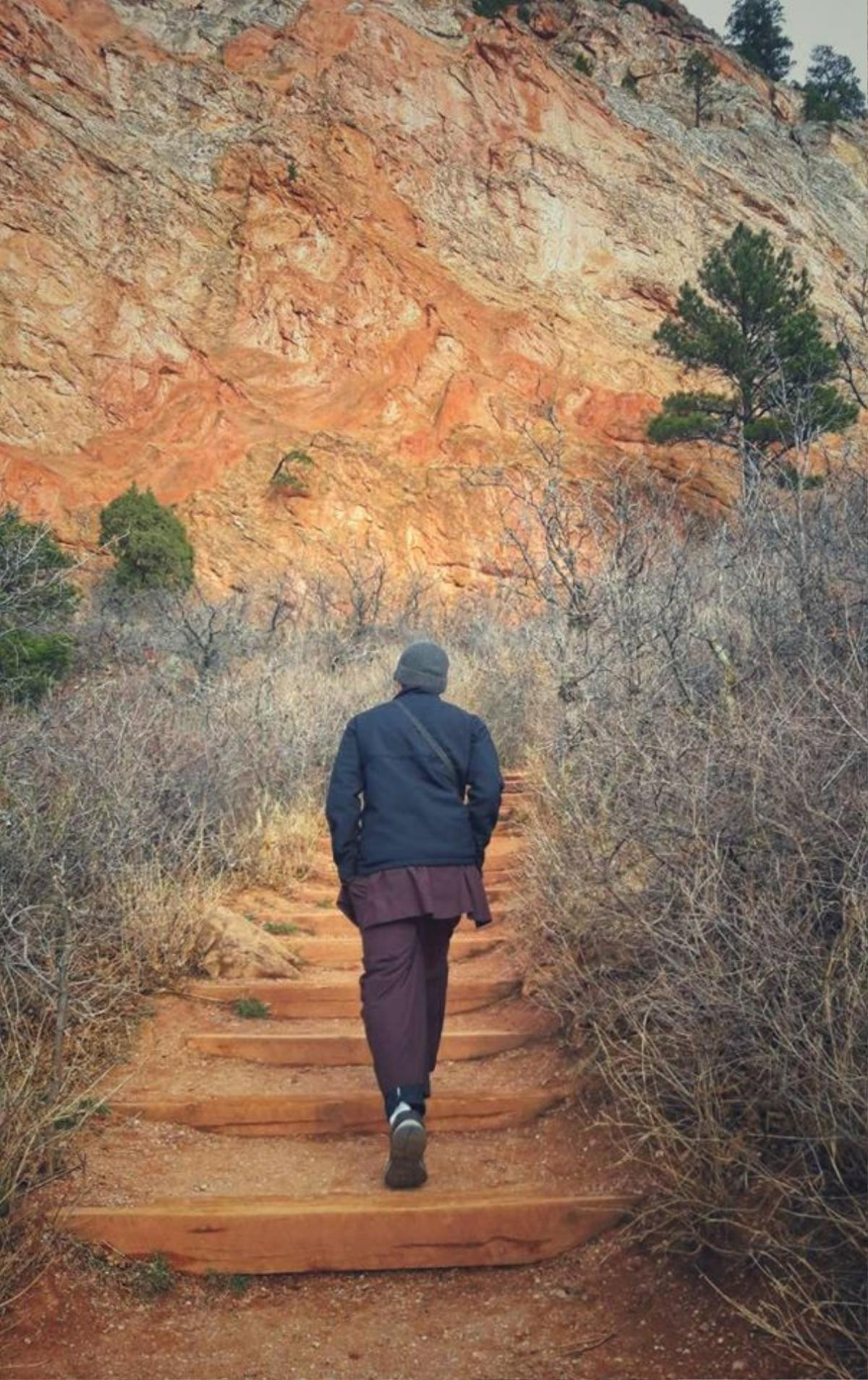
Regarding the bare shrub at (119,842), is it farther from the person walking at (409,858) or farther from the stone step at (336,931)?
the person walking at (409,858)

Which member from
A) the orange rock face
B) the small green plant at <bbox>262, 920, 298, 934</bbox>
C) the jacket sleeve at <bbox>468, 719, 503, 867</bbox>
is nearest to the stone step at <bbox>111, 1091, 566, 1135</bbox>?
the jacket sleeve at <bbox>468, 719, 503, 867</bbox>

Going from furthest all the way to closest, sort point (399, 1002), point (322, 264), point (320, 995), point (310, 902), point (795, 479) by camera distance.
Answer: point (322, 264), point (795, 479), point (310, 902), point (320, 995), point (399, 1002)

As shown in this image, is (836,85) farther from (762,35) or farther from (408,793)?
(408,793)

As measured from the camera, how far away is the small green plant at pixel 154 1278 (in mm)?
3287

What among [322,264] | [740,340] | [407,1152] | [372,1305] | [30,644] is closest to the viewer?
[372,1305]

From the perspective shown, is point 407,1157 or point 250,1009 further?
point 250,1009

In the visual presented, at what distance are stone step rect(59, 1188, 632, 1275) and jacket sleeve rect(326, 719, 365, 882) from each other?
1.20 m

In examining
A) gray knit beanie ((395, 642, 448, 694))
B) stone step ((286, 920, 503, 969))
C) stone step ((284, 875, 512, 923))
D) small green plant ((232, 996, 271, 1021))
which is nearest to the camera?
gray knit beanie ((395, 642, 448, 694))

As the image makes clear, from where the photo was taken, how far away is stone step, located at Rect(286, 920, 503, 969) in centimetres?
634

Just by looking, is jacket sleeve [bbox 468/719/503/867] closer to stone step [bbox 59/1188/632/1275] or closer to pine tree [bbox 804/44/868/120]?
stone step [bbox 59/1188/632/1275]

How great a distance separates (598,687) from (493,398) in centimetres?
2116

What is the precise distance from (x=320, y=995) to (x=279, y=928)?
115 cm

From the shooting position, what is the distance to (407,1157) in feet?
11.7

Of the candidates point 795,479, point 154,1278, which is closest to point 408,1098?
point 154,1278
